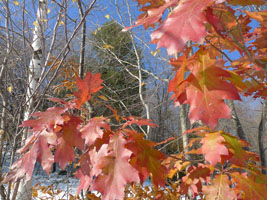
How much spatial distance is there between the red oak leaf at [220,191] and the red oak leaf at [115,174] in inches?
16.6

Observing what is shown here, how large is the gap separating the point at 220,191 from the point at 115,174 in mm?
515

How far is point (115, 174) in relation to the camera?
0.69 metres

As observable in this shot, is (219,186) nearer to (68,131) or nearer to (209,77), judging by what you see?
(209,77)

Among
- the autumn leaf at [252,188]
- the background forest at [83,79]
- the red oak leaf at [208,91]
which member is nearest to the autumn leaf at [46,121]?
the background forest at [83,79]

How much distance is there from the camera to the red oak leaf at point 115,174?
660mm

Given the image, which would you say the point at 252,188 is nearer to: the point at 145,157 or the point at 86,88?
the point at 145,157

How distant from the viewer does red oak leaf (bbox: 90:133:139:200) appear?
26.0 inches

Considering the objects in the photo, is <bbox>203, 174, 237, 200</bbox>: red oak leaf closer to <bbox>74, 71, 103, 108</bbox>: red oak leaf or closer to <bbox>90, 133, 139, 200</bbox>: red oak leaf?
<bbox>90, 133, 139, 200</bbox>: red oak leaf

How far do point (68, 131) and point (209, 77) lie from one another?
59cm

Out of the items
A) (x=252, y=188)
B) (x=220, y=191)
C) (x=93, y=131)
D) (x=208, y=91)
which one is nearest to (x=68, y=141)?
(x=93, y=131)

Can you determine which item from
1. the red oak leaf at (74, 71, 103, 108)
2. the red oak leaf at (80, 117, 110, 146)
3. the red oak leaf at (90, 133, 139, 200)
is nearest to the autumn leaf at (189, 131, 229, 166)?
the red oak leaf at (90, 133, 139, 200)

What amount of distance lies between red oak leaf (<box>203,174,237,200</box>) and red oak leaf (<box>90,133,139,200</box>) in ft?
1.38

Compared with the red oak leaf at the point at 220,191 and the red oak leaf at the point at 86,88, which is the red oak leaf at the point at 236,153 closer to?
the red oak leaf at the point at 220,191

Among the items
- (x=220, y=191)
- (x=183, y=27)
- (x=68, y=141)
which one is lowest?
(x=220, y=191)
